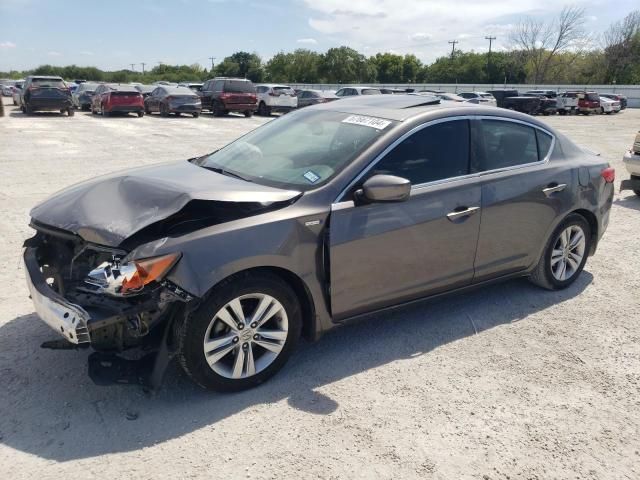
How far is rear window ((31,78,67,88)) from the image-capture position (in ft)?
78.5

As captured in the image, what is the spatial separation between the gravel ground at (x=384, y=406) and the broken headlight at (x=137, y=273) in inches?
28.6

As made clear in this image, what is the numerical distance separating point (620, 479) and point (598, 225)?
3.01 m

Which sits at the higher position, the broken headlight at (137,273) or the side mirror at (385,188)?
the side mirror at (385,188)

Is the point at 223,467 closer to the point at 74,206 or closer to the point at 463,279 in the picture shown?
the point at 74,206

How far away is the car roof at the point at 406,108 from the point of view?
3975mm

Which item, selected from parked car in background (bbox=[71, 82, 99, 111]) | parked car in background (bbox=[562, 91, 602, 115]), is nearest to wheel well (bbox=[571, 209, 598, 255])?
parked car in background (bbox=[71, 82, 99, 111])

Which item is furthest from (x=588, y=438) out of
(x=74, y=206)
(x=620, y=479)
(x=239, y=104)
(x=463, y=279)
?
(x=239, y=104)

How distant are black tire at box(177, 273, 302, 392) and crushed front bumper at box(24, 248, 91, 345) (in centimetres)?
50

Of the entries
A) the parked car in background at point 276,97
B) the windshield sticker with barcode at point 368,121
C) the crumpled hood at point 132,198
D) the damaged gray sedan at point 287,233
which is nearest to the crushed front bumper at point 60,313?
the damaged gray sedan at point 287,233

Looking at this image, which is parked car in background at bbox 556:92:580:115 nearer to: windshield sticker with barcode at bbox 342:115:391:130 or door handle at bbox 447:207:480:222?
door handle at bbox 447:207:480:222

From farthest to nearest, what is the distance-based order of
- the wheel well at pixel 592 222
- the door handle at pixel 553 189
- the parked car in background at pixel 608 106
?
the parked car in background at pixel 608 106
the wheel well at pixel 592 222
the door handle at pixel 553 189

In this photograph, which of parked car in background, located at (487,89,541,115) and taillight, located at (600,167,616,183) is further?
parked car in background, located at (487,89,541,115)

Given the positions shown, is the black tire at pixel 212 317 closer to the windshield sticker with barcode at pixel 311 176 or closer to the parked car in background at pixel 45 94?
the windshield sticker with barcode at pixel 311 176

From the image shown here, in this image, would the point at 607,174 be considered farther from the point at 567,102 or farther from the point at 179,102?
the point at 567,102
